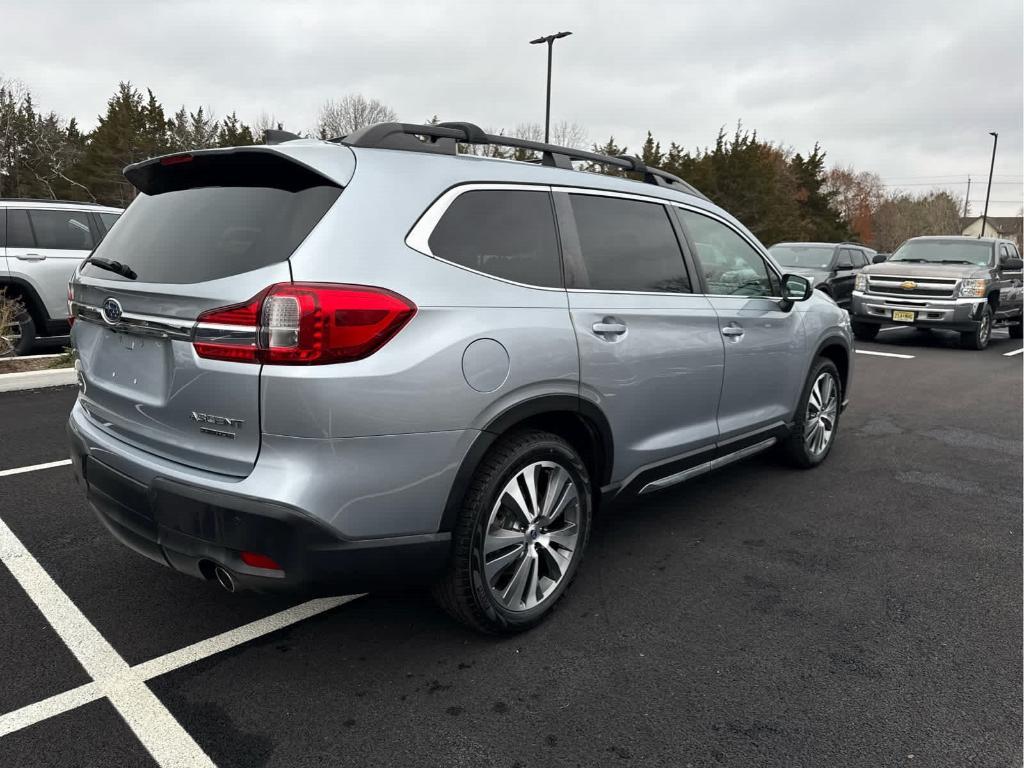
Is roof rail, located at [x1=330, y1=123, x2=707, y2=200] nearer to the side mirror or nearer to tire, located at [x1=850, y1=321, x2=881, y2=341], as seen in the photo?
the side mirror

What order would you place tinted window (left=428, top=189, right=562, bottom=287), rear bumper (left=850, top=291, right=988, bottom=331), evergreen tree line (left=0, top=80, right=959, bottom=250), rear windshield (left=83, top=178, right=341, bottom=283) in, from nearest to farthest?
rear windshield (left=83, top=178, right=341, bottom=283) → tinted window (left=428, top=189, right=562, bottom=287) → rear bumper (left=850, top=291, right=988, bottom=331) → evergreen tree line (left=0, top=80, right=959, bottom=250)

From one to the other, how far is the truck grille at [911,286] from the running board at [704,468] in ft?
30.9

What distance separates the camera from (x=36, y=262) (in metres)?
8.34

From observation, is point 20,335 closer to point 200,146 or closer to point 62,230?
point 62,230

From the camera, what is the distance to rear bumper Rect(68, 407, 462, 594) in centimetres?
218

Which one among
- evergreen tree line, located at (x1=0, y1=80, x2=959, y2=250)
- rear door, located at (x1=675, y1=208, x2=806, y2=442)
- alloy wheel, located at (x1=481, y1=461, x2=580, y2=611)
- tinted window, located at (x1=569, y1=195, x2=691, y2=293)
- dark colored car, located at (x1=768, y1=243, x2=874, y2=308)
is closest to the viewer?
alloy wheel, located at (x1=481, y1=461, x2=580, y2=611)

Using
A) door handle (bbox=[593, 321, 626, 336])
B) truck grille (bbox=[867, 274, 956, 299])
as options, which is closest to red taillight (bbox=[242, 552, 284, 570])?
door handle (bbox=[593, 321, 626, 336])

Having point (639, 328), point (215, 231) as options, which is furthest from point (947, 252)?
point (215, 231)

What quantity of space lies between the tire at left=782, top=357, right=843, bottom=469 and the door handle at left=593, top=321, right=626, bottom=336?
6.98 feet

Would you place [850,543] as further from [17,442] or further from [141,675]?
[17,442]

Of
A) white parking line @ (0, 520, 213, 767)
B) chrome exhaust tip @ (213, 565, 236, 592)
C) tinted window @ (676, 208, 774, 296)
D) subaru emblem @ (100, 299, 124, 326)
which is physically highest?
tinted window @ (676, 208, 774, 296)

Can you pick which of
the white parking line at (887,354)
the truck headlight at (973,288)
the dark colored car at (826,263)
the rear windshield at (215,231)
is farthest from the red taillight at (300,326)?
the dark colored car at (826,263)

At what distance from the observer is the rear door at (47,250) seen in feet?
27.1

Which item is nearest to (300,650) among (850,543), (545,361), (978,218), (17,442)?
(545,361)
